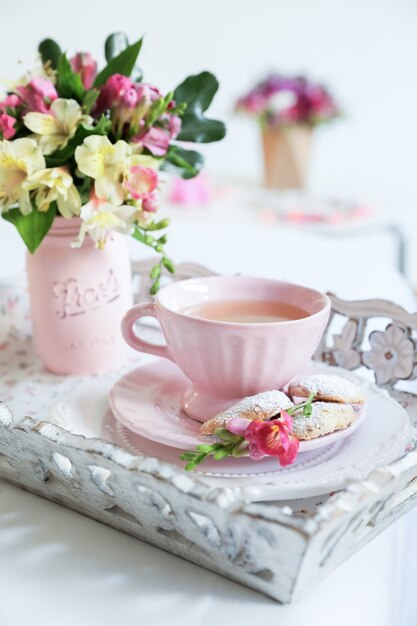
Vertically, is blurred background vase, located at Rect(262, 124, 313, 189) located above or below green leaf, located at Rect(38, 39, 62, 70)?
below

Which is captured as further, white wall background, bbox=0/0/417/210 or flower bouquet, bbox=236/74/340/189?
white wall background, bbox=0/0/417/210

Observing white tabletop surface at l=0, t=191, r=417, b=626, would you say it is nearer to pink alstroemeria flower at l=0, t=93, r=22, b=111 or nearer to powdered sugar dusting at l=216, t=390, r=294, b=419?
powdered sugar dusting at l=216, t=390, r=294, b=419

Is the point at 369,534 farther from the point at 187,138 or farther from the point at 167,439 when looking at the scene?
the point at 187,138

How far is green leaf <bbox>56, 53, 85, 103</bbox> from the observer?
2.41 ft

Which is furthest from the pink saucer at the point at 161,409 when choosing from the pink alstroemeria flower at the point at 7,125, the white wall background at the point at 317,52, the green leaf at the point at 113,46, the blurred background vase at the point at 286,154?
the white wall background at the point at 317,52

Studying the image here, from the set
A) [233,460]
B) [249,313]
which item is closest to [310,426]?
[233,460]

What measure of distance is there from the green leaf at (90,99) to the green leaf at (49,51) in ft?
0.42

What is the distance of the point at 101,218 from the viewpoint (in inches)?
27.5

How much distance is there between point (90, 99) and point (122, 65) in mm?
73

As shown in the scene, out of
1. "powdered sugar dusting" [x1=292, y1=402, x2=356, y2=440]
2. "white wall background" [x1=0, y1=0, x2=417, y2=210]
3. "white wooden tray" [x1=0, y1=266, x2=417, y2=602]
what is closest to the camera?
"white wooden tray" [x1=0, y1=266, x2=417, y2=602]

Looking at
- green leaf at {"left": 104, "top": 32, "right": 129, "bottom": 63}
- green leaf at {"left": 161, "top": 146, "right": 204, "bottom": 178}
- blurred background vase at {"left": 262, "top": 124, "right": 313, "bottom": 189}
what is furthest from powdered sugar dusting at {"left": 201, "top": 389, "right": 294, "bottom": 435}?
blurred background vase at {"left": 262, "top": 124, "right": 313, "bottom": 189}

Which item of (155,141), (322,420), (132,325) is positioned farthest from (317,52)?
(322,420)

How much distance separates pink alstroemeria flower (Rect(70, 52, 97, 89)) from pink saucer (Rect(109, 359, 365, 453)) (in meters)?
0.30

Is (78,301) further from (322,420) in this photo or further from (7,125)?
(322,420)
